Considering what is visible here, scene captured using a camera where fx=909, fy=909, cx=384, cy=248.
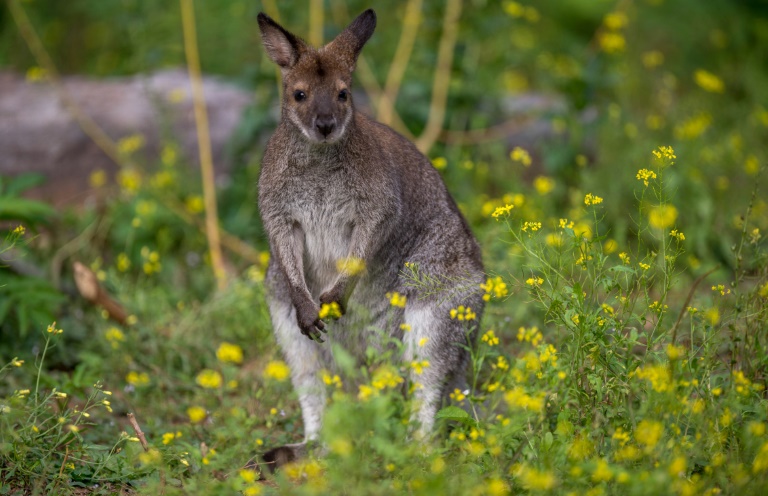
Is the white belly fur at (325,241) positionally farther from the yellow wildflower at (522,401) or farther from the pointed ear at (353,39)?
the yellow wildflower at (522,401)

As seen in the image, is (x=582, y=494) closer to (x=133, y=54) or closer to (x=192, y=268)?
(x=192, y=268)

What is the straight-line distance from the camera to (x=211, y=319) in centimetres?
632

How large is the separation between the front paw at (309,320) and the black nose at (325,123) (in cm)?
86

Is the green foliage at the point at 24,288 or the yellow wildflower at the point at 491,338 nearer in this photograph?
the yellow wildflower at the point at 491,338

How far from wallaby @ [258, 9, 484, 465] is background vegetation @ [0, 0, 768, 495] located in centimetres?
21

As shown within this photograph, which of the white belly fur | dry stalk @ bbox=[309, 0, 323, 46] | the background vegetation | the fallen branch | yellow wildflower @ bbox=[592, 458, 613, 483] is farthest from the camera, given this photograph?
dry stalk @ bbox=[309, 0, 323, 46]

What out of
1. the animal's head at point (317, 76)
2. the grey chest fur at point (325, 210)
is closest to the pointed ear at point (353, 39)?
the animal's head at point (317, 76)

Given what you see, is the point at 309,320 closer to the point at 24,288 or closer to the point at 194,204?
the point at 24,288

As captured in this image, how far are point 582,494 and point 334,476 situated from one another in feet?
2.89

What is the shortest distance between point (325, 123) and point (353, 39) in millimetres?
653

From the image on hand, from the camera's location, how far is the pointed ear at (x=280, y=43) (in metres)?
4.61

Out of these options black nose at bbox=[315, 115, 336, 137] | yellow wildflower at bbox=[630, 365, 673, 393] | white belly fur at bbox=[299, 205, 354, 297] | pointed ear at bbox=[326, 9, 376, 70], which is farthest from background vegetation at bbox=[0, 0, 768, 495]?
pointed ear at bbox=[326, 9, 376, 70]

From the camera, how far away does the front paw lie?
4.50 meters

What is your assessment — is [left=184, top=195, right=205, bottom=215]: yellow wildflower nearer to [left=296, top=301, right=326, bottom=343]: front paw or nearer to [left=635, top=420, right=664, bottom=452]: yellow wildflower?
[left=296, top=301, right=326, bottom=343]: front paw
